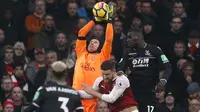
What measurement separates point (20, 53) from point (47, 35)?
118cm

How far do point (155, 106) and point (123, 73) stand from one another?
1.76 meters

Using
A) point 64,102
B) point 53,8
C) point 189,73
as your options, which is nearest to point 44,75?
point 53,8

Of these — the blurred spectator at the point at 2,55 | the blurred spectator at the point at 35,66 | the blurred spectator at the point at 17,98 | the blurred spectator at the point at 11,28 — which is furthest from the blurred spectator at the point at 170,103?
the blurred spectator at the point at 11,28

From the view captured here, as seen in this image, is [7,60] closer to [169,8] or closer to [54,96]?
[169,8]

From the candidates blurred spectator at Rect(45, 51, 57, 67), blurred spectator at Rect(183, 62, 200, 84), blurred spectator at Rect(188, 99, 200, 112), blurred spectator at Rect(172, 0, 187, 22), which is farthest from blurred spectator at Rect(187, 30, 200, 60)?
blurred spectator at Rect(45, 51, 57, 67)

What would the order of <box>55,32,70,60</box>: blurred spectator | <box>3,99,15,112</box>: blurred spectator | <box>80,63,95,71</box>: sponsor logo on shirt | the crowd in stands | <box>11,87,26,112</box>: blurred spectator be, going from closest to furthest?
<box>80,63,95,71</box>: sponsor logo on shirt, <box>3,99,15,112</box>: blurred spectator, <box>11,87,26,112</box>: blurred spectator, the crowd in stands, <box>55,32,70,60</box>: blurred spectator

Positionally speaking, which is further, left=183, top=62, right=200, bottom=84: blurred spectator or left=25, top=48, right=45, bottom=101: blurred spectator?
left=183, top=62, right=200, bottom=84: blurred spectator

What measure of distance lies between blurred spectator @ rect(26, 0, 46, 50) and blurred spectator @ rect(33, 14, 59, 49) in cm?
25

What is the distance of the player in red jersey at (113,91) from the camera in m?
14.7

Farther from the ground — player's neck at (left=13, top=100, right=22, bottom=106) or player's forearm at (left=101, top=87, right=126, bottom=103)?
player's forearm at (left=101, top=87, right=126, bottom=103)

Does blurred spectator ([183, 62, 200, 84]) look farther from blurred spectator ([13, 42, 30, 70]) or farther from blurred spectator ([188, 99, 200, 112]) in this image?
blurred spectator ([13, 42, 30, 70])

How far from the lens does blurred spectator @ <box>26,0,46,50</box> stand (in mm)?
21859

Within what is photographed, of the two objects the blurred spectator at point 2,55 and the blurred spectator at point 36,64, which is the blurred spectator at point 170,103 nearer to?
the blurred spectator at point 36,64

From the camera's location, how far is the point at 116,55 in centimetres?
2127
